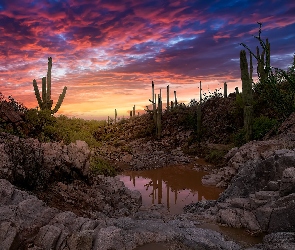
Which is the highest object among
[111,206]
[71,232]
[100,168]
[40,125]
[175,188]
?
[40,125]

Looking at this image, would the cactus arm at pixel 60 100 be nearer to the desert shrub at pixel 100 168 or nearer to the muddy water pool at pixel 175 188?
the desert shrub at pixel 100 168

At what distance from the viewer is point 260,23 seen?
1491 centimetres

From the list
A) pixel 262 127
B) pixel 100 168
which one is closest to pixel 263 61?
pixel 262 127

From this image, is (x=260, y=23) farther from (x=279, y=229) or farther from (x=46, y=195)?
(x=46, y=195)

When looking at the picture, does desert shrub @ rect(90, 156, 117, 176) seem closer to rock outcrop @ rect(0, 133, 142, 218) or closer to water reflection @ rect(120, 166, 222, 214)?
water reflection @ rect(120, 166, 222, 214)

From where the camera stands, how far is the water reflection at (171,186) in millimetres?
10711

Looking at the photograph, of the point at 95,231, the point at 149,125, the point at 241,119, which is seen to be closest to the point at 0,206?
the point at 95,231

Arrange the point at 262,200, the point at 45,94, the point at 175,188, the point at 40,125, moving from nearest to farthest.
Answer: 1. the point at 262,200
2. the point at 175,188
3. the point at 40,125
4. the point at 45,94

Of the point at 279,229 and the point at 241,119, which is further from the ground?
the point at 241,119

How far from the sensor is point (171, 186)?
1286cm

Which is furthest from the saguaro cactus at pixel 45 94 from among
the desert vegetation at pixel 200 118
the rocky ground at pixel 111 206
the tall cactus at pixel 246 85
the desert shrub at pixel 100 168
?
the tall cactus at pixel 246 85

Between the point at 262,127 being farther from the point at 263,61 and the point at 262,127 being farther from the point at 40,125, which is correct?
the point at 40,125

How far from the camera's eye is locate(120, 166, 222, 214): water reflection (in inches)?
422

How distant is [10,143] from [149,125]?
67.7 feet
